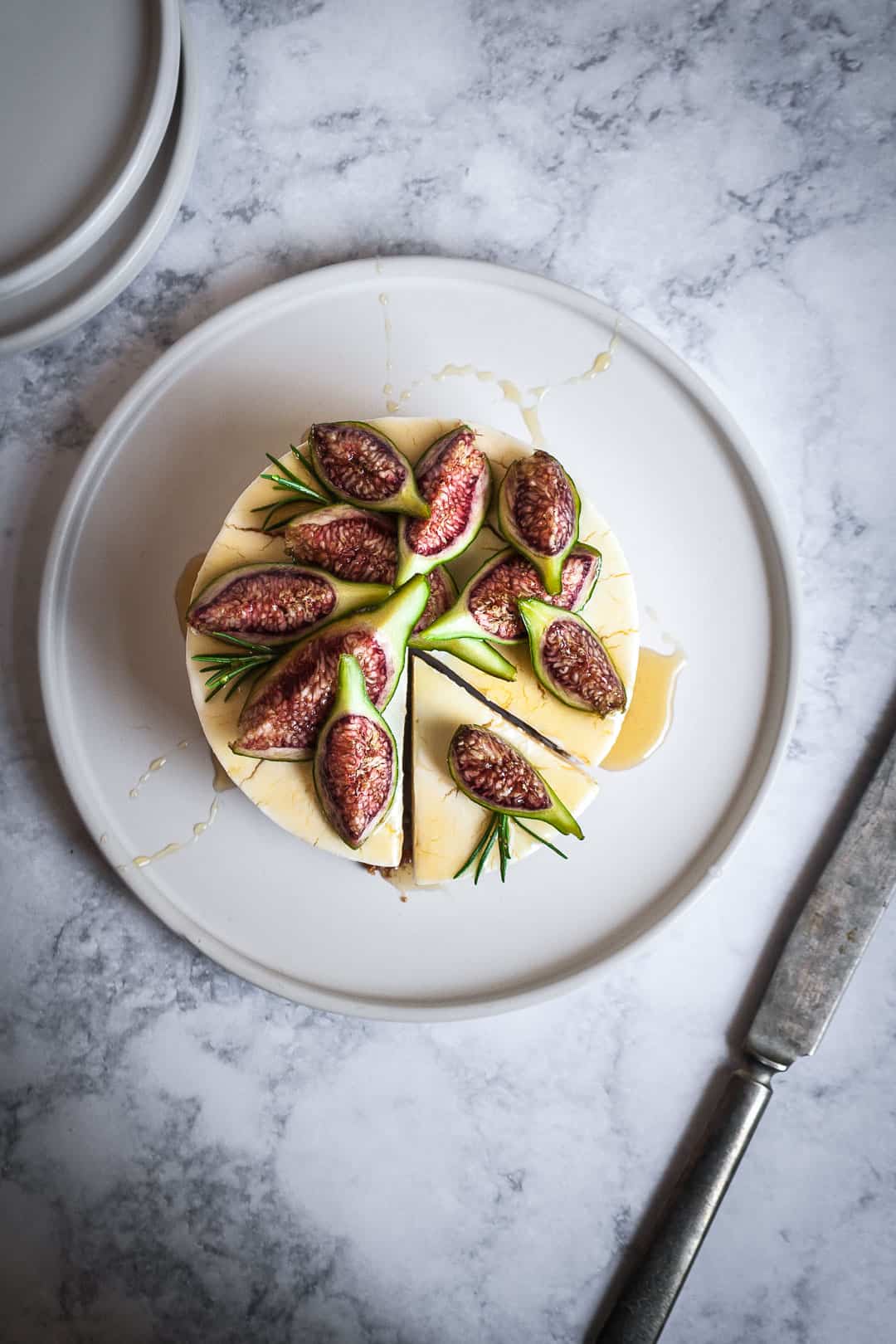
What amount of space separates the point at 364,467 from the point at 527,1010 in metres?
1.39

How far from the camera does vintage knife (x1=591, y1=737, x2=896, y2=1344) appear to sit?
1.94 metres

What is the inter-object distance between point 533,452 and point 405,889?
3.42 feet

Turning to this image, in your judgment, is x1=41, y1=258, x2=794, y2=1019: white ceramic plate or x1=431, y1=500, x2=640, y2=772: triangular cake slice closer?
x1=431, y1=500, x2=640, y2=772: triangular cake slice

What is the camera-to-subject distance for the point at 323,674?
1.60m

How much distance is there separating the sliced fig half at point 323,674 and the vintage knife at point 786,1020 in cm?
119

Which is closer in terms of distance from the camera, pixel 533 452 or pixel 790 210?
pixel 533 452

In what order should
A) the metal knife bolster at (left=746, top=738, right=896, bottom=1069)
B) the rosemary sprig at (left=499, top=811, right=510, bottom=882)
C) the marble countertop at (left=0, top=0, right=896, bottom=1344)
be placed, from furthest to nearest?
the marble countertop at (left=0, top=0, right=896, bottom=1344) < the metal knife bolster at (left=746, top=738, right=896, bottom=1069) < the rosemary sprig at (left=499, top=811, right=510, bottom=882)

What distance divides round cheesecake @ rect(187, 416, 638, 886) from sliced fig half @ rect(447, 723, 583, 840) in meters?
0.06

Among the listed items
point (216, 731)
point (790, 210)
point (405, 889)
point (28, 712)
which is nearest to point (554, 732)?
point (405, 889)

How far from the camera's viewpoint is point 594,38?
2.03 metres

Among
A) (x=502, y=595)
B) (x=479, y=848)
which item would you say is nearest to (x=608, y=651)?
(x=502, y=595)

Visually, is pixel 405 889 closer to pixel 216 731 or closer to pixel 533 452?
pixel 216 731

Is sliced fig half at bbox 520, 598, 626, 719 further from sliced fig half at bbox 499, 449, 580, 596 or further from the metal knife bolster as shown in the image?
the metal knife bolster

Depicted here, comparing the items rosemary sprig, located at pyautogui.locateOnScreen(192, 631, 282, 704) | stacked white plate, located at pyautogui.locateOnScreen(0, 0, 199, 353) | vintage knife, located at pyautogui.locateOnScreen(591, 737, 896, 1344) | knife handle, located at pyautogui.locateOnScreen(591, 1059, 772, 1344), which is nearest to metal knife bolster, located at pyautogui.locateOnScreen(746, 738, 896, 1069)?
vintage knife, located at pyautogui.locateOnScreen(591, 737, 896, 1344)
